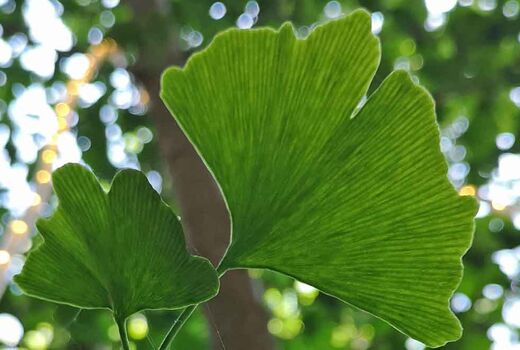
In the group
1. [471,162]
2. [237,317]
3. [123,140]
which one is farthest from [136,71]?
[471,162]

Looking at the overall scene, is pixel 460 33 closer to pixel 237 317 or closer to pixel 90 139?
pixel 90 139

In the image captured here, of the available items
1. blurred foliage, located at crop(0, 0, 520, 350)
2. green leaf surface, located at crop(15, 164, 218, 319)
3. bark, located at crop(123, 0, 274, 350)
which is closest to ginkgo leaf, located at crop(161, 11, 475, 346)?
green leaf surface, located at crop(15, 164, 218, 319)

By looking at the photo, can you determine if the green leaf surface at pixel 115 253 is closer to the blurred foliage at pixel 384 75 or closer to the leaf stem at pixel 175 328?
the leaf stem at pixel 175 328

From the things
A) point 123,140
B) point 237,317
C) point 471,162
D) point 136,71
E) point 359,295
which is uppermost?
point 359,295

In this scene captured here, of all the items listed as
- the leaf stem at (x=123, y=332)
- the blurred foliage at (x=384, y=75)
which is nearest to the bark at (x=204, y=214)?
the blurred foliage at (x=384, y=75)

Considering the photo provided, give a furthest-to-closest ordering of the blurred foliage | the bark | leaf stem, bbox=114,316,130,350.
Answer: the blurred foliage
the bark
leaf stem, bbox=114,316,130,350

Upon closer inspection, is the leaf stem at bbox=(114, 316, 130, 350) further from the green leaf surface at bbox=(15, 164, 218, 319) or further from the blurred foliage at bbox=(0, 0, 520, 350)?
the blurred foliage at bbox=(0, 0, 520, 350)

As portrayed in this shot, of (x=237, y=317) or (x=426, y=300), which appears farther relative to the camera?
(x=237, y=317)

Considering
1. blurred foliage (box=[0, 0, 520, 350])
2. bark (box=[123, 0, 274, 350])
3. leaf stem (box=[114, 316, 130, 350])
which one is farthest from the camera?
A: blurred foliage (box=[0, 0, 520, 350])
